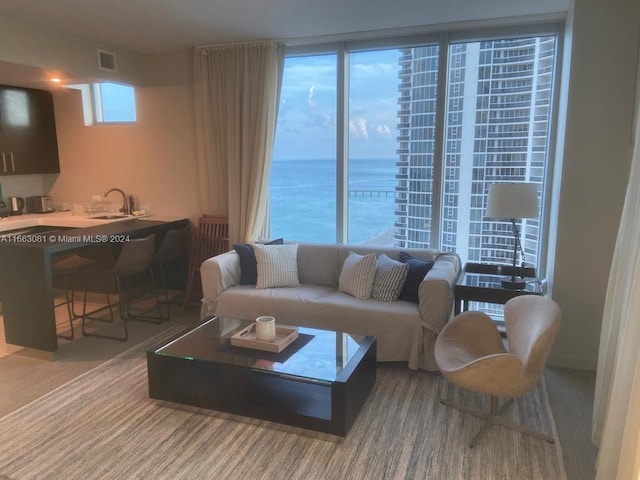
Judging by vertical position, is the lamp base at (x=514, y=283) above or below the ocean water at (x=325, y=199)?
below

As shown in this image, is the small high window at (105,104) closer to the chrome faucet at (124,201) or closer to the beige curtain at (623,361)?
the chrome faucet at (124,201)

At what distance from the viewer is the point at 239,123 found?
14.5 ft

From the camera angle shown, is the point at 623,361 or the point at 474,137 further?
the point at 474,137

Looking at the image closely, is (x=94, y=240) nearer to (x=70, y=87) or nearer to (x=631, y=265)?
(x=70, y=87)

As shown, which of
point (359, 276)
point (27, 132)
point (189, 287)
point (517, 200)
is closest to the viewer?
point (517, 200)

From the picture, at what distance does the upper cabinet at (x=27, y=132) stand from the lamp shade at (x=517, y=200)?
482 cm

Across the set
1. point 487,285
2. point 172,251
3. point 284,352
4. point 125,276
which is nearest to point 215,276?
point 172,251

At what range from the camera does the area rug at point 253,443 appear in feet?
7.43

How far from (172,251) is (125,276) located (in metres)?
0.49

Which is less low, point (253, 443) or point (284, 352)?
point (284, 352)

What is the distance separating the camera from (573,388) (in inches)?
122

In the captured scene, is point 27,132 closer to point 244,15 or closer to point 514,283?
point 244,15

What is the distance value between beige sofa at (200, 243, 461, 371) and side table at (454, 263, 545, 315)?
10 cm

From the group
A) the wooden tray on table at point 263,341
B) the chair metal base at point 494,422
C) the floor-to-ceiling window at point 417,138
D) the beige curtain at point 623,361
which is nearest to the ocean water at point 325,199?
the floor-to-ceiling window at point 417,138
